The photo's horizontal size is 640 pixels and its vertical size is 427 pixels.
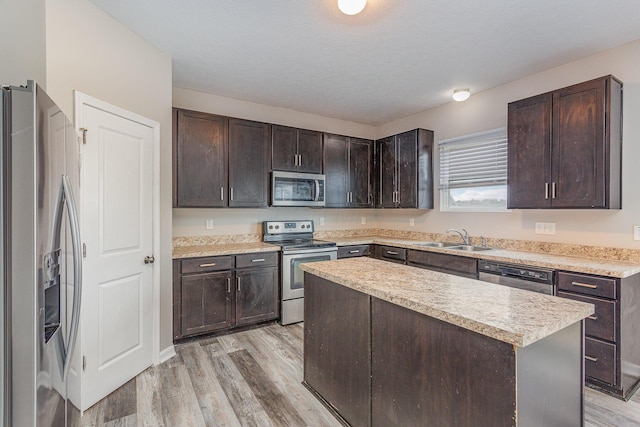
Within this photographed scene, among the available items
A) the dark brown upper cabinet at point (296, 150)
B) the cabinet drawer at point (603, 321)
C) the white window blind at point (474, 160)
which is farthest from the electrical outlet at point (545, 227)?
the dark brown upper cabinet at point (296, 150)

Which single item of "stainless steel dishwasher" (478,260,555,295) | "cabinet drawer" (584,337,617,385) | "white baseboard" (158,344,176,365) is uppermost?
"stainless steel dishwasher" (478,260,555,295)

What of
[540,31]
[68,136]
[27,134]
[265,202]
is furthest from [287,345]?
[540,31]

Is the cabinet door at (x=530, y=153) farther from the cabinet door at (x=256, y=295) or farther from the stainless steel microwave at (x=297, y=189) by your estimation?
the cabinet door at (x=256, y=295)

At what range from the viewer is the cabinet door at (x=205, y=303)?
300cm

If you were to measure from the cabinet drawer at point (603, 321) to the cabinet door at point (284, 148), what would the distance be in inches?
124

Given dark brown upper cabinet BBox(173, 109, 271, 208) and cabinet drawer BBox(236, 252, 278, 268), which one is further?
cabinet drawer BBox(236, 252, 278, 268)

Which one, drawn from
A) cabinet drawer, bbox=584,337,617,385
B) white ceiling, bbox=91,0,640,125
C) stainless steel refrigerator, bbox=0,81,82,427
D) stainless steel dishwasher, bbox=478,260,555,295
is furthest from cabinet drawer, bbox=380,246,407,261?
stainless steel refrigerator, bbox=0,81,82,427

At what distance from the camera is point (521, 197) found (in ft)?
9.48

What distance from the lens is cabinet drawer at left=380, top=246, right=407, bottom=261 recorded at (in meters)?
3.77

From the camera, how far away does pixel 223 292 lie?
3203mm

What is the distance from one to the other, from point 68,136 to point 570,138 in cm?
342

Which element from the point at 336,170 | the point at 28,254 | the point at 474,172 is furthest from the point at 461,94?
the point at 28,254

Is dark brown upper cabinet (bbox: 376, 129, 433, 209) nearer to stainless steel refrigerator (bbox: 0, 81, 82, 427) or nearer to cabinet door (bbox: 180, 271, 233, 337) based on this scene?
cabinet door (bbox: 180, 271, 233, 337)

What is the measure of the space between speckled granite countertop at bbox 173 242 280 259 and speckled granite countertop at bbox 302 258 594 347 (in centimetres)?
158
